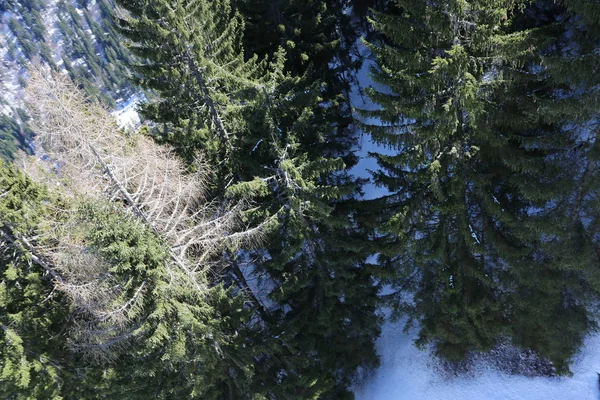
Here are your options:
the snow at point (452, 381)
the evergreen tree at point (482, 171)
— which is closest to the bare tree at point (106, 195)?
the evergreen tree at point (482, 171)

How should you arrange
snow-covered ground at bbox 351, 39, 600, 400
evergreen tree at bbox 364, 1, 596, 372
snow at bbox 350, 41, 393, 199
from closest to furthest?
1. evergreen tree at bbox 364, 1, 596, 372
2. snow-covered ground at bbox 351, 39, 600, 400
3. snow at bbox 350, 41, 393, 199

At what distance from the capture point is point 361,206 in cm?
1384

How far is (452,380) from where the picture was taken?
18.1 m

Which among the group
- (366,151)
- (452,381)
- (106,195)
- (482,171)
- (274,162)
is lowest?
(106,195)

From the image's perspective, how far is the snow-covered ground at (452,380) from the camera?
16.2 m

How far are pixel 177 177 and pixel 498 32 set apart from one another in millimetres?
10272

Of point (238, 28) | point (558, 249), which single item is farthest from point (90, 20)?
point (558, 249)

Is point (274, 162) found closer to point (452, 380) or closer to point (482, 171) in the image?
point (482, 171)

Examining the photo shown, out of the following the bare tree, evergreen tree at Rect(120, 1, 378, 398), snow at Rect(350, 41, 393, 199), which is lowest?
the bare tree

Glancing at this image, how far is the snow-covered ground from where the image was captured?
636 inches

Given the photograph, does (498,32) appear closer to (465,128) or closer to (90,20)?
(465,128)

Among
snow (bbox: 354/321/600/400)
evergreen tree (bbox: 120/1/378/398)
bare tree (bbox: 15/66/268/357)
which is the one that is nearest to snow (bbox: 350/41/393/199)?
evergreen tree (bbox: 120/1/378/398)

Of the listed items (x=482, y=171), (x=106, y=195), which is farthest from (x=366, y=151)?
(x=106, y=195)

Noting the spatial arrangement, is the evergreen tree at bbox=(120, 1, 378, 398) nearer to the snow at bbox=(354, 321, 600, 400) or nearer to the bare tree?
the bare tree
